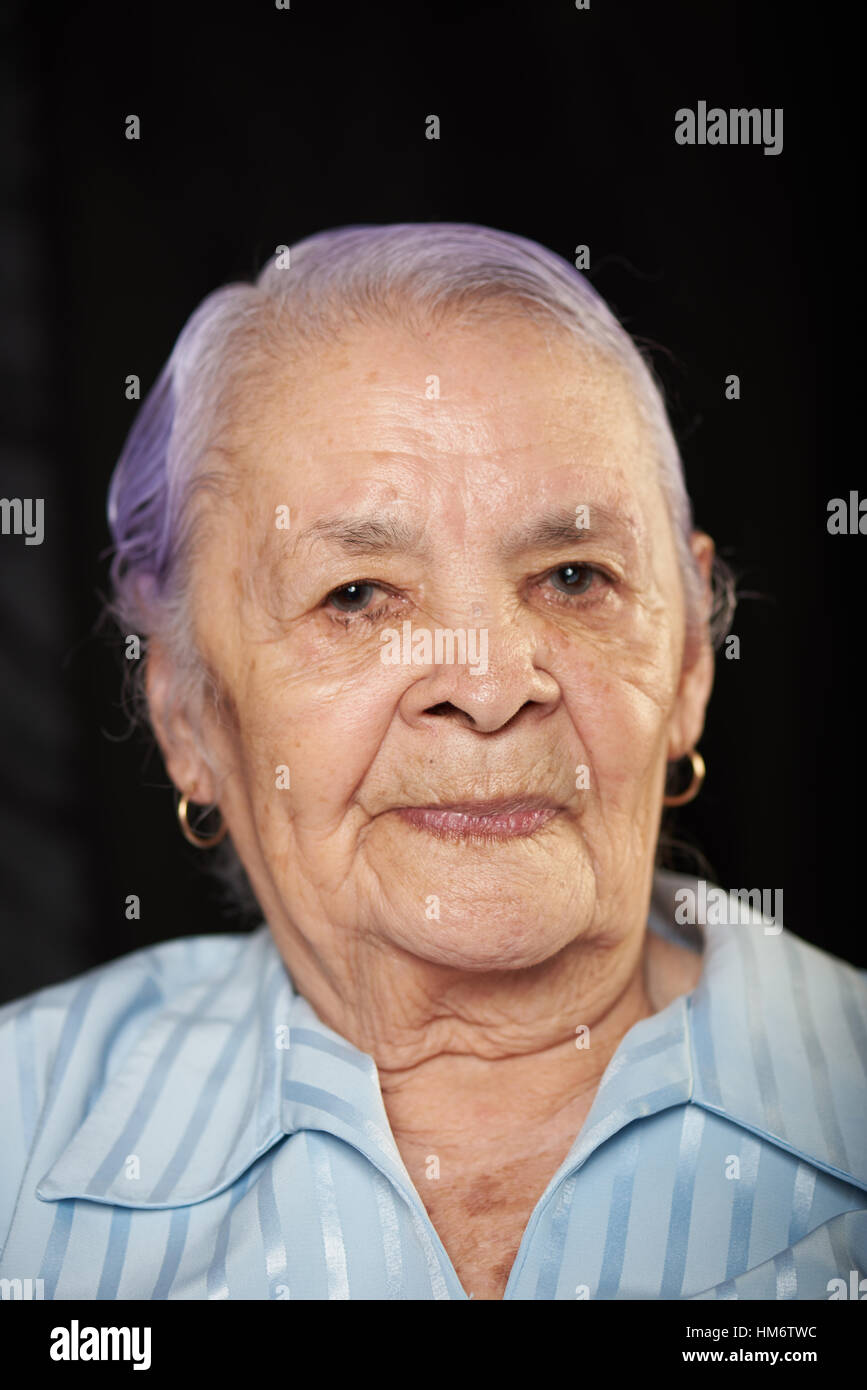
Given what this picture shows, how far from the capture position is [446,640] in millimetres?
1633

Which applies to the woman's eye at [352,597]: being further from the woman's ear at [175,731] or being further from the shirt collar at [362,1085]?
the shirt collar at [362,1085]

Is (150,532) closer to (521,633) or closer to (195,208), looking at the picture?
(521,633)

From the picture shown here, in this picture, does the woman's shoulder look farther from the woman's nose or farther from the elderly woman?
the woman's nose

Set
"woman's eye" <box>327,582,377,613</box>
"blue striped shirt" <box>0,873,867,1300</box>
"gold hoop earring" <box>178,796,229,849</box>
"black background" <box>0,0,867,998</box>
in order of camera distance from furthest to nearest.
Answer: "black background" <box>0,0,867,998</box>
"gold hoop earring" <box>178,796,229,849</box>
"woman's eye" <box>327,582,377,613</box>
"blue striped shirt" <box>0,873,867,1300</box>

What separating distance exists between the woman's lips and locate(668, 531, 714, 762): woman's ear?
335mm

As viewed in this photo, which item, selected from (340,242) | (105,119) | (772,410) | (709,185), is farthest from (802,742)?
(105,119)

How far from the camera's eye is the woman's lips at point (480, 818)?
1653 mm

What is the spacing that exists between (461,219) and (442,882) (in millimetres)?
1320

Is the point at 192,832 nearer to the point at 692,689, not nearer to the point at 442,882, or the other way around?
the point at 442,882

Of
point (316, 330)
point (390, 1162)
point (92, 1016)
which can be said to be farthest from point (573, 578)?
point (92, 1016)

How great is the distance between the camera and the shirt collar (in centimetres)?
165

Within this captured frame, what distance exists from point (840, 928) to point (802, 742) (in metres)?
0.35

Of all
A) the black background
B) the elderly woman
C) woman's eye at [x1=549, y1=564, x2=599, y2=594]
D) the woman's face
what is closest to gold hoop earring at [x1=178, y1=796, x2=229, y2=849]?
the elderly woman

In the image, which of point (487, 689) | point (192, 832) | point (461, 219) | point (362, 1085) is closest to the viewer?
point (487, 689)
